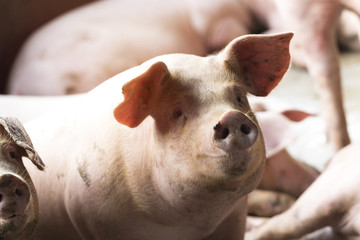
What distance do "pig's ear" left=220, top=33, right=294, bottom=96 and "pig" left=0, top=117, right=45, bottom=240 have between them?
37cm

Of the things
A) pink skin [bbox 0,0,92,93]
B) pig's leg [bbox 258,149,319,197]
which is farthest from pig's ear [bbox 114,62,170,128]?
pink skin [bbox 0,0,92,93]

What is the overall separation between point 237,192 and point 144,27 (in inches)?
Result: 68.3

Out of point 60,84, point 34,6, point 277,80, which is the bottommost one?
point 60,84

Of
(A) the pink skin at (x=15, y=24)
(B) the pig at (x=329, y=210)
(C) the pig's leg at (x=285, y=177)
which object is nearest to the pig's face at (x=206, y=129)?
(B) the pig at (x=329, y=210)

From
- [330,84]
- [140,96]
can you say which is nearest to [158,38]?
[330,84]

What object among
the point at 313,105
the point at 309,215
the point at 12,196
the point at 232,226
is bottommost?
the point at 313,105

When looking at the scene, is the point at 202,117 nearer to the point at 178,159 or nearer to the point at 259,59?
the point at 178,159

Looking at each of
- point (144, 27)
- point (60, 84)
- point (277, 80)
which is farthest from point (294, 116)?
point (144, 27)

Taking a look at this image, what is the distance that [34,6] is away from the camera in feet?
8.77

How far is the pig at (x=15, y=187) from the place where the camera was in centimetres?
104

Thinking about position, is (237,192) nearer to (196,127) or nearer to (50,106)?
(196,127)

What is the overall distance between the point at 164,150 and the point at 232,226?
0.28m

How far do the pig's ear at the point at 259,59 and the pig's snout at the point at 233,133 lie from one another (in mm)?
186

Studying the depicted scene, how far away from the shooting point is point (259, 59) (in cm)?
125
